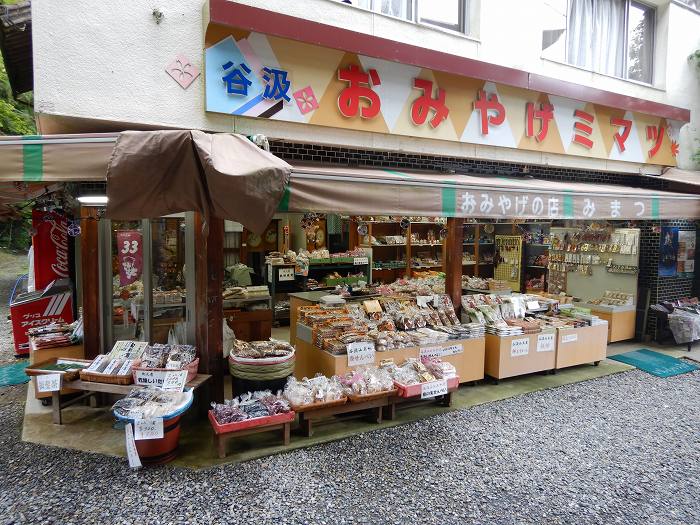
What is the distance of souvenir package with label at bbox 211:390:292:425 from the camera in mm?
4711

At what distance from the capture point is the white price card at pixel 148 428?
14.1ft

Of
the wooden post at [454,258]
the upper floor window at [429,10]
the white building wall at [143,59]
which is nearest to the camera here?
the white building wall at [143,59]

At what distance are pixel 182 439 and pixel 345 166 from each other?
4.39m

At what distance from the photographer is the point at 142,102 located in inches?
208

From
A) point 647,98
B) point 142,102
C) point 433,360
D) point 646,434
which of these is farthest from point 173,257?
point 647,98

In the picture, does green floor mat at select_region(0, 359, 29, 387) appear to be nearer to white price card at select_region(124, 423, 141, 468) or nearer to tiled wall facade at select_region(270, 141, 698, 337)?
white price card at select_region(124, 423, 141, 468)

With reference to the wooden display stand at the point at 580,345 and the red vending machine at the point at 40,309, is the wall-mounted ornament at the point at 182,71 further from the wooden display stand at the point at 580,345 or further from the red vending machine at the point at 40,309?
the wooden display stand at the point at 580,345

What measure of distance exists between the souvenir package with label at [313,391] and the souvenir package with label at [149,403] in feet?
3.68

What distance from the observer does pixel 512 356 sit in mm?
7133

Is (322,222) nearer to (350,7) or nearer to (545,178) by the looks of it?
(545,178)

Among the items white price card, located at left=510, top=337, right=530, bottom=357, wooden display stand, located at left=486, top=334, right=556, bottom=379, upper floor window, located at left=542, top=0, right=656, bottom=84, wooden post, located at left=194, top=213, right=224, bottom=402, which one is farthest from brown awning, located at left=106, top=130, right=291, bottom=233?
upper floor window, located at left=542, top=0, right=656, bottom=84

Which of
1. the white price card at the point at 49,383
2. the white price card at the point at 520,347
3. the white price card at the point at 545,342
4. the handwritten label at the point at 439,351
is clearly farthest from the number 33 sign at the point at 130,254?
the white price card at the point at 545,342

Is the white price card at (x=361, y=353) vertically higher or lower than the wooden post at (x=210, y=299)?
lower

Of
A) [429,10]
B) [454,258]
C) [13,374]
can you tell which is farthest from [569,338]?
[13,374]
